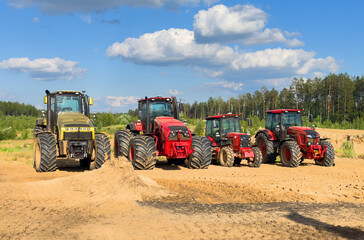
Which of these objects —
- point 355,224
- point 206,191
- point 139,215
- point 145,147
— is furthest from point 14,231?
point 145,147

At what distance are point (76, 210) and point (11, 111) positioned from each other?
12422 centimetres

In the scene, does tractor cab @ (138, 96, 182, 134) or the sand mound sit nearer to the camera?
the sand mound

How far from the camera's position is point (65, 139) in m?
12.7

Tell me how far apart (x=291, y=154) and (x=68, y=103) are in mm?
9417

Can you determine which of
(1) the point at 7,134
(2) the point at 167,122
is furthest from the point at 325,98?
(2) the point at 167,122

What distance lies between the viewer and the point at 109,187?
913 cm

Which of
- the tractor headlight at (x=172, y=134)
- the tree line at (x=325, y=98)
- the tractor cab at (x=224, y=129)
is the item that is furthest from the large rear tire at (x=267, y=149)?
the tree line at (x=325, y=98)

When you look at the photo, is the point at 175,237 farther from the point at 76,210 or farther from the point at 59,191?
the point at 59,191

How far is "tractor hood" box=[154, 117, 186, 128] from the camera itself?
Answer: 45.0ft

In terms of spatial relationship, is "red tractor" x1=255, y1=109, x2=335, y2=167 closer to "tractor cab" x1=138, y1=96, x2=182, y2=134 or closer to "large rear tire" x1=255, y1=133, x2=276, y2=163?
"large rear tire" x1=255, y1=133, x2=276, y2=163

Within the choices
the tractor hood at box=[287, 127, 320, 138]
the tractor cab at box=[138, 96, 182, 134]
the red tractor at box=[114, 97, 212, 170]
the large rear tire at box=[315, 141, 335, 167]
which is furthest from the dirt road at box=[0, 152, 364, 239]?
the tractor hood at box=[287, 127, 320, 138]

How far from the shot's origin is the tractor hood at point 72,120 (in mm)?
12810

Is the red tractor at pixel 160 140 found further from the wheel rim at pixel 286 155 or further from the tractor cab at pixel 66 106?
the wheel rim at pixel 286 155

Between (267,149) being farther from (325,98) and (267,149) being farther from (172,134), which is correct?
(325,98)
